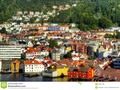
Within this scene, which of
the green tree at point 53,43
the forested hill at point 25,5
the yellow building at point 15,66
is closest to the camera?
the yellow building at point 15,66

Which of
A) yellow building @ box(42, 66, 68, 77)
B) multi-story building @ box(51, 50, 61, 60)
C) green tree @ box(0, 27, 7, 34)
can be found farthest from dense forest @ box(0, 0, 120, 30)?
yellow building @ box(42, 66, 68, 77)

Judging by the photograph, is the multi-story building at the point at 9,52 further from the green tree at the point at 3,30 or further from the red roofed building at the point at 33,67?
the green tree at the point at 3,30

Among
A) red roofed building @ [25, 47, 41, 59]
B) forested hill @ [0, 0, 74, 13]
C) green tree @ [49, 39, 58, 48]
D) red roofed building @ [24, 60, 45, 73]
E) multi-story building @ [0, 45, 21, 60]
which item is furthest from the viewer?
forested hill @ [0, 0, 74, 13]

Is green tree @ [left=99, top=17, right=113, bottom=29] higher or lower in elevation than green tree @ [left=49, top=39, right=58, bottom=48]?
higher

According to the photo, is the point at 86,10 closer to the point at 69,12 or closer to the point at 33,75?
the point at 69,12

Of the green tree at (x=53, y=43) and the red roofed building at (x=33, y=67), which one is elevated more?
the green tree at (x=53, y=43)

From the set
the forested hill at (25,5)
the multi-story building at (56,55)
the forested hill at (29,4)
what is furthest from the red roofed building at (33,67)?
the forested hill at (29,4)

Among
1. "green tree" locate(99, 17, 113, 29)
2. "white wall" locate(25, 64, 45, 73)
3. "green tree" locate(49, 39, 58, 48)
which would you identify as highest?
"green tree" locate(99, 17, 113, 29)

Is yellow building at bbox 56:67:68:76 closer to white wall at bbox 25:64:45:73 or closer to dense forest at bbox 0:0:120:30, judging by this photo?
white wall at bbox 25:64:45:73
